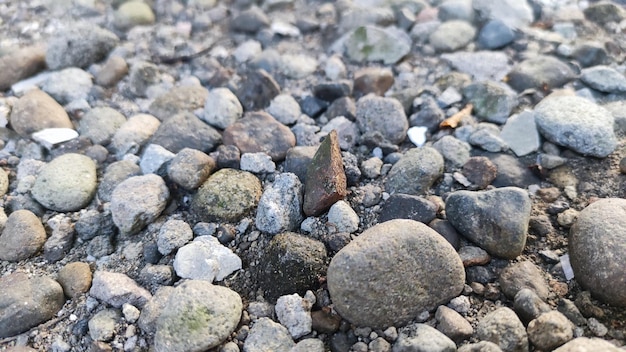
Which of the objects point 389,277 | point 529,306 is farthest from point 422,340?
point 529,306

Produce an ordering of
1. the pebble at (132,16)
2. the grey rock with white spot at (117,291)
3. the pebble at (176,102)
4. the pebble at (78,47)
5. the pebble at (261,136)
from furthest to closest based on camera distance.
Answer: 1. the pebble at (132,16)
2. the pebble at (78,47)
3. the pebble at (176,102)
4. the pebble at (261,136)
5. the grey rock with white spot at (117,291)

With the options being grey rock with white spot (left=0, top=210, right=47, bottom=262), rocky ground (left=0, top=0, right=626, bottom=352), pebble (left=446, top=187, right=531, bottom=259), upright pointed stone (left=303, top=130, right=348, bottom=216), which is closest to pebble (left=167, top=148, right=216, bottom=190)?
rocky ground (left=0, top=0, right=626, bottom=352)

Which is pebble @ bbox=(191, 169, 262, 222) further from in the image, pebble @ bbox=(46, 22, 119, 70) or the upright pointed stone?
pebble @ bbox=(46, 22, 119, 70)

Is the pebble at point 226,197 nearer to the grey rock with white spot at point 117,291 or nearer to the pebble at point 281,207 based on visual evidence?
the pebble at point 281,207

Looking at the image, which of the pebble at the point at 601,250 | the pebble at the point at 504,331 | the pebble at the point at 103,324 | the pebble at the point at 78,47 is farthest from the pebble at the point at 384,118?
the pebble at the point at 78,47

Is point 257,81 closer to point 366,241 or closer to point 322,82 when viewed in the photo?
point 322,82
